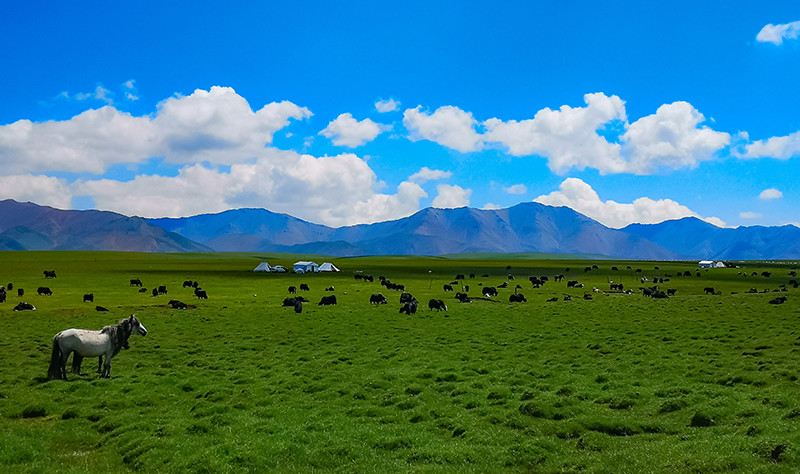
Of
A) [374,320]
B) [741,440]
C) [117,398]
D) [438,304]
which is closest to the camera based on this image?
[741,440]

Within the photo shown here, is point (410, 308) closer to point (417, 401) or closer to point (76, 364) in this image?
point (76, 364)

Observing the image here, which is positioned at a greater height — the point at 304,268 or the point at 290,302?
the point at 304,268

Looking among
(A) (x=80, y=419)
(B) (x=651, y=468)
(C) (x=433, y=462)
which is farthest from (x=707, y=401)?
(A) (x=80, y=419)

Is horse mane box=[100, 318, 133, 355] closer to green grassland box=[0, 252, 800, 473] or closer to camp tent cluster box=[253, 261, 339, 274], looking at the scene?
green grassland box=[0, 252, 800, 473]

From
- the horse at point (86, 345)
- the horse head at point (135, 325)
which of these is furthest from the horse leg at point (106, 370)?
the horse head at point (135, 325)

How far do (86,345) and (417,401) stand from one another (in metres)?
13.6

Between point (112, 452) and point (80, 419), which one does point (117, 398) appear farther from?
point (112, 452)

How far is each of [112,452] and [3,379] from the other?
35.5ft

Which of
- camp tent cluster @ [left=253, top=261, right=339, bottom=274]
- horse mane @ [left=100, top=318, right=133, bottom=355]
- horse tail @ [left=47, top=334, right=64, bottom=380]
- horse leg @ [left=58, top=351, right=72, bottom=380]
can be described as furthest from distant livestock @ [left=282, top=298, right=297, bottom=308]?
camp tent cluster @ [left=253, top=261, right=339, bottom=274]

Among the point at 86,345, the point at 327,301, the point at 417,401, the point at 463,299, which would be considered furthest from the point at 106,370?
the point at 463,299

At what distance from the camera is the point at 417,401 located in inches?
662

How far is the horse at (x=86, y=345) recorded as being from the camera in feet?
64.8

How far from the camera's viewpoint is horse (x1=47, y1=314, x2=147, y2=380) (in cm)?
1975

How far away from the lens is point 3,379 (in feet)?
65.3
